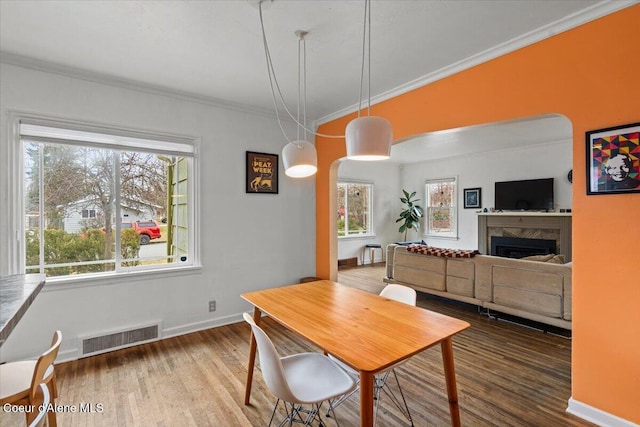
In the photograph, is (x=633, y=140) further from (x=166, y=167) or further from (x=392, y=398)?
(x=166, y=167)

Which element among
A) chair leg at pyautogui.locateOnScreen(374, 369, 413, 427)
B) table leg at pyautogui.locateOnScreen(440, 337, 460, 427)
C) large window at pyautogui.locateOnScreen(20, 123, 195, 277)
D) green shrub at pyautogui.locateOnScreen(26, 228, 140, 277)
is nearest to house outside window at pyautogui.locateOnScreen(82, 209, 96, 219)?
large window at pyautogui.locateOnScreen(20, 123, 195, 277)

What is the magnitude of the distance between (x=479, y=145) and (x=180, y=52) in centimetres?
545

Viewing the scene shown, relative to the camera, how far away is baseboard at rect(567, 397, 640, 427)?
183 centimetres

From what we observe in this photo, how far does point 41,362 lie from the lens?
1.12 metres

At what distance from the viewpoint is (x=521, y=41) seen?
221cm

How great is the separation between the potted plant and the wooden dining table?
578 cm

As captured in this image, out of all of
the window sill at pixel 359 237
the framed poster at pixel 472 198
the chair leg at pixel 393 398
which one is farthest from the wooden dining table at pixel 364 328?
the framed poster at pixel 472 198

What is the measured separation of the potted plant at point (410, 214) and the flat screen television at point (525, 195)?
1.86 m

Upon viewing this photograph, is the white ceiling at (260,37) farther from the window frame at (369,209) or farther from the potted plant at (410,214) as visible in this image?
the potted plant at (410,214)

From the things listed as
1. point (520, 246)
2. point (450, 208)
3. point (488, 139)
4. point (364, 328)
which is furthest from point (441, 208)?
point (364, 328)

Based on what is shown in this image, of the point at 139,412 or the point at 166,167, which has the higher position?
the point at 166,167

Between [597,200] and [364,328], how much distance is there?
1.67 metres

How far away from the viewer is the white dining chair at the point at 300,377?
56.8 inches

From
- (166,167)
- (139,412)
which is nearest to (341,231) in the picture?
(166,167)
